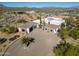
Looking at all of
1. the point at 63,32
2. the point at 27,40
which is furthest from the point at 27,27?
the point at 63,32

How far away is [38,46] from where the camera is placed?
12.3 feet

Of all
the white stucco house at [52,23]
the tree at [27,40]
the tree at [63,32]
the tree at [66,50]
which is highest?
the white stucco house at [52,23]

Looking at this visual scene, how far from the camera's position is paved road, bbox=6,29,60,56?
3711mm

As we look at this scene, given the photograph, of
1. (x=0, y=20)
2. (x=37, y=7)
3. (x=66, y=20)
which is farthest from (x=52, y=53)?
(x=0, y=20)

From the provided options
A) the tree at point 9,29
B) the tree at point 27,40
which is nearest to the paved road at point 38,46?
the tree at point 27,40

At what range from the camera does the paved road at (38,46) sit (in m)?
3.71

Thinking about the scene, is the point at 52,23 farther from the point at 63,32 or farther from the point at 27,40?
the point at 27,40

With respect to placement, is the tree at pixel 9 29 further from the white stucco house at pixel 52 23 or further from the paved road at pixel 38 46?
the white stucco house at pixel 52 23

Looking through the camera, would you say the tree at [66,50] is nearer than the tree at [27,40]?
Yes

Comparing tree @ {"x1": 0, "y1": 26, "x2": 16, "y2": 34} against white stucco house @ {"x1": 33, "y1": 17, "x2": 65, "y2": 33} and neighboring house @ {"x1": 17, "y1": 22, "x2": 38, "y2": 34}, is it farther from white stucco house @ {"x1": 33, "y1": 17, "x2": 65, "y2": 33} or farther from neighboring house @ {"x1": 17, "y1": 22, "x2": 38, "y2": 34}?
white stucco house @ {"x1": 33, "y1": 17, "x2": 65, "y2": 33}

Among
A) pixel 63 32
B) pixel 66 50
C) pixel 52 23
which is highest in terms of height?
pixel 52 23

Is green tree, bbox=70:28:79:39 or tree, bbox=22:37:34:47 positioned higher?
green tree, bbox=70:28:79:39

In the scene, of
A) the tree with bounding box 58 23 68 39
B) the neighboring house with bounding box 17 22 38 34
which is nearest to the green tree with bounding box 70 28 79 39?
the tree with bounding box 58 23 68 39

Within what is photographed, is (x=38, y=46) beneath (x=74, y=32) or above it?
beneath
